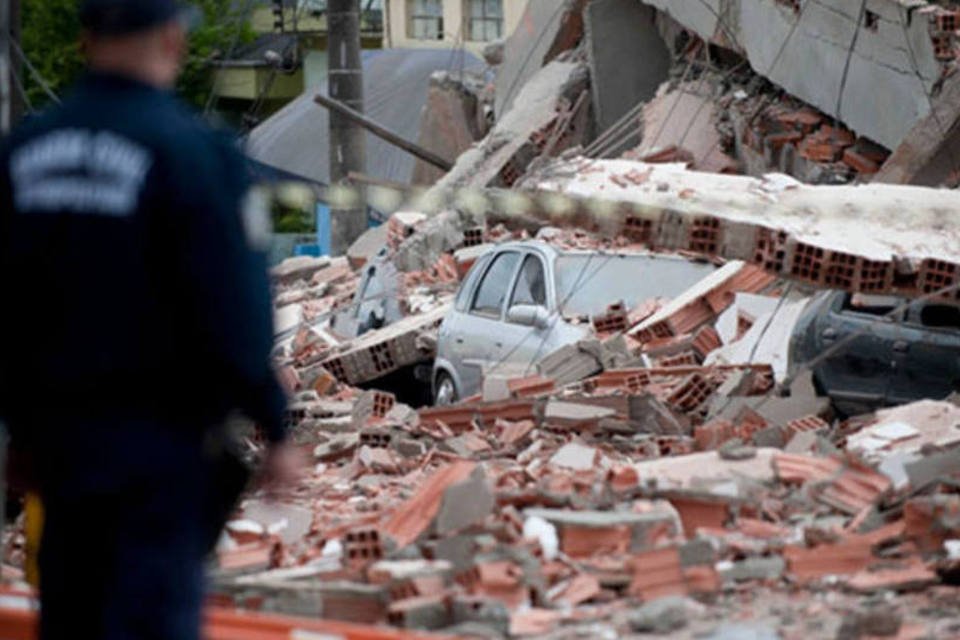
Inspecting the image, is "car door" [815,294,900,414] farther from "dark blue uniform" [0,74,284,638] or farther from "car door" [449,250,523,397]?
"dark blue uniform" [0,74,284,638]

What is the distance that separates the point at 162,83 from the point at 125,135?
179 millimetres

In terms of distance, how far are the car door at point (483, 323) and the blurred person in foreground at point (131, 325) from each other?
13311mm

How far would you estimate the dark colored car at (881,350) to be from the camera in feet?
52.2

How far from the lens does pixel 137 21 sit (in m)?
5.47

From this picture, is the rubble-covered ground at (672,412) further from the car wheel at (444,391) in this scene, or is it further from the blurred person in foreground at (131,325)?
the blurred person in foreground at (131,325)

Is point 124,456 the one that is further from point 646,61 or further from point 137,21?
point 646,61

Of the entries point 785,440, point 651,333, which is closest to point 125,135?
point 785,440

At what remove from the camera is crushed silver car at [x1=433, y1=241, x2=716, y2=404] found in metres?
18.8

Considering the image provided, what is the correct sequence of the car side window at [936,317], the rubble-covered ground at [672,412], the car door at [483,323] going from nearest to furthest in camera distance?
the rubble-covered ground at [672,412] < the car side window at [936,317] < the car door at [483,323]

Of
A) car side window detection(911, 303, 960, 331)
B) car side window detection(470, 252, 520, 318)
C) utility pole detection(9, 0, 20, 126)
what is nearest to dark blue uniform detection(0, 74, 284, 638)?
utility pole detection(9, 0, 20, 126)

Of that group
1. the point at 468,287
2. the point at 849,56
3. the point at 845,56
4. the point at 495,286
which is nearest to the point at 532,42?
the point at 845,56

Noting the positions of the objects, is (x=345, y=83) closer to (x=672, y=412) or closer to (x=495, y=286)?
(x=495, y=286)

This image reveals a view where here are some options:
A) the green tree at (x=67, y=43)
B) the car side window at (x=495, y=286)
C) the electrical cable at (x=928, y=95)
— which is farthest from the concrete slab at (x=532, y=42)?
the green tree at (x=67, y=43)

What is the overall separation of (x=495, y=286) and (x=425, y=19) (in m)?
40.3
